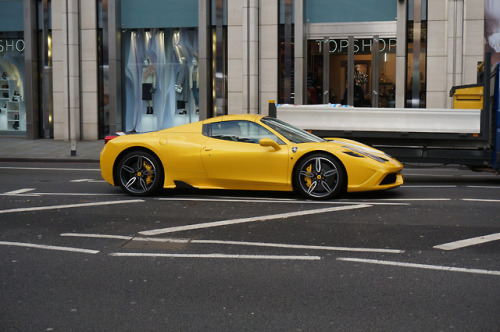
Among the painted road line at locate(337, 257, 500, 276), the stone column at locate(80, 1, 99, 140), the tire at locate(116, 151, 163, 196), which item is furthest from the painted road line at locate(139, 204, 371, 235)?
the stone column at locate(80, 1, 99, 140)

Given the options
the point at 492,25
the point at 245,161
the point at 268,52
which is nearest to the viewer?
the point at 245,161

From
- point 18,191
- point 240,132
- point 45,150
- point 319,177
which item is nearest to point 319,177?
point 319,177

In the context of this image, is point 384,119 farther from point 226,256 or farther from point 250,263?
point 250,263

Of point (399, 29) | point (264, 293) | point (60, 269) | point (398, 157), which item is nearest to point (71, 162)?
point (398, 157)

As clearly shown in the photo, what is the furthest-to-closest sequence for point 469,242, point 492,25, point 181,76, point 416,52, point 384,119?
1. point 181,76
2. point 416,52
3. point 492,25
4. point 384,119
5. point 469,242

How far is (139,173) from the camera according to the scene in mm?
10117

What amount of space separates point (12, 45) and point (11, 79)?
1.30m

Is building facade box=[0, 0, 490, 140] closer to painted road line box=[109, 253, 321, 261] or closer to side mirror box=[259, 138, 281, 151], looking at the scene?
side mirror box=[259, 138, 281, 151]

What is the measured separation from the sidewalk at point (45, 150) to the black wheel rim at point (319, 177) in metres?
9.62

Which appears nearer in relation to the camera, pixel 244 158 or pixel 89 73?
pixel 244 158

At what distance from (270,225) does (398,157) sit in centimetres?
493

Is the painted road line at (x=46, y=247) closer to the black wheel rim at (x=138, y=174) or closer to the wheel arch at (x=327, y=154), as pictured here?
Answer: the black wheel rim at (x=138, y=174)

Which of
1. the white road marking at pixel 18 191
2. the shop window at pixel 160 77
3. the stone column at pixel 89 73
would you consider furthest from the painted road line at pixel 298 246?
the stone column at pixel 89 73

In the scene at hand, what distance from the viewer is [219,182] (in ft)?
32.7
